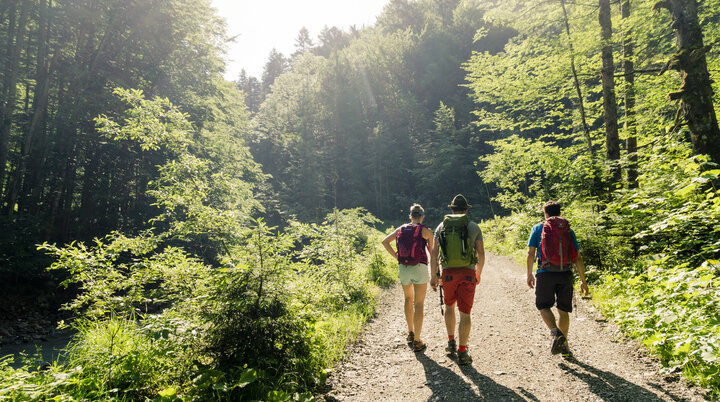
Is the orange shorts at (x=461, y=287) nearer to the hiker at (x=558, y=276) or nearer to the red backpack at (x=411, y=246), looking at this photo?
the red backpack at (x=411, y=246)

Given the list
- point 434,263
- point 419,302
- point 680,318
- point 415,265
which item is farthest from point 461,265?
point 680,318

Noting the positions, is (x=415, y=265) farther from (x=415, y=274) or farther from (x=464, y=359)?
(x=464, y=359)

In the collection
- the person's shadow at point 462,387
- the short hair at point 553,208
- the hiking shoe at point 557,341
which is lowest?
the person's shadow at point 462,387

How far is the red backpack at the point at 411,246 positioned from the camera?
4.70 metres

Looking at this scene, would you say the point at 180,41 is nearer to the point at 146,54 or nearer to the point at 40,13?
the point at 146,54

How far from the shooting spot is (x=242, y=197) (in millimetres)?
7520

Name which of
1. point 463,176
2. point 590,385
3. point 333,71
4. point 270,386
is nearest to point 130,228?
point 270,386

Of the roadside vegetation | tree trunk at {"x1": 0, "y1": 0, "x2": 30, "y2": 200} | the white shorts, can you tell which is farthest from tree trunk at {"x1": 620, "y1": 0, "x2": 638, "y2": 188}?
tree trunk at {"x1": 0, "y1": 0, "x2": 30, "y2": 200}

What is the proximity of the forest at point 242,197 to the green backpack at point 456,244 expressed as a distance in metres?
1.96

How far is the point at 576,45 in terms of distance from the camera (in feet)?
26.8

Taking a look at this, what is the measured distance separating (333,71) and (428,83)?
14.4m

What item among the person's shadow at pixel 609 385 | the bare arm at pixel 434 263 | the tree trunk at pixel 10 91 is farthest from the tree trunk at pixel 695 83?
the tree trunk at pixel 10 91

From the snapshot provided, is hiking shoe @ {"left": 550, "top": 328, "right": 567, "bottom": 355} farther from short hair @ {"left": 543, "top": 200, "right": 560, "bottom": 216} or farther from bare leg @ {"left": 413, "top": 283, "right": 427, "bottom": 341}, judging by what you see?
bare leg @ {"left": 413, "top": 283, "right": 427, "bottom": 341}

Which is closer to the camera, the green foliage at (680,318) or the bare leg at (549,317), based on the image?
the green foliage at (680,318)
